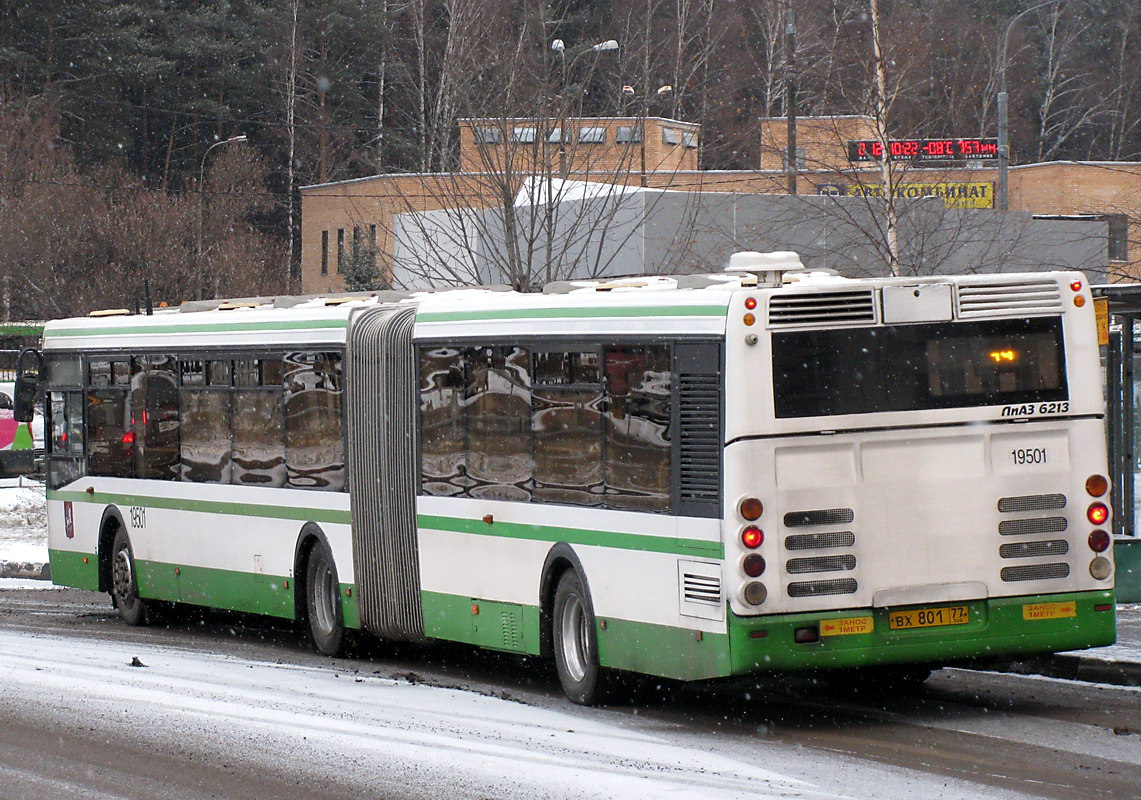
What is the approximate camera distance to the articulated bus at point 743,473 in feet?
33.9

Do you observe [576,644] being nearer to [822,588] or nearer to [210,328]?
[822,588]

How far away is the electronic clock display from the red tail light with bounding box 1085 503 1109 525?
15.0m

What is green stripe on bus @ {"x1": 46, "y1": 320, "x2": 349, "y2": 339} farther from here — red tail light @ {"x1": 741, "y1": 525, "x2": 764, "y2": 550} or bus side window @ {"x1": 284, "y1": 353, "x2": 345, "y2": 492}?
red tail light @ {"x1": 741, "y1": 525, "x2": 764, "y2": 550}

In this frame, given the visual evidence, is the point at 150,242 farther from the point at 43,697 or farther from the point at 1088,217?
the point at 43,697

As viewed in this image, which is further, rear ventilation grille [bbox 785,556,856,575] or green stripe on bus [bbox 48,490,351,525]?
green stripe on bus [bbox 48,490,351,525]

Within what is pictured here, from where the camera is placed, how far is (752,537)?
1016 cm

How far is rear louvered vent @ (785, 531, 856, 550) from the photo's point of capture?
33.6 feet

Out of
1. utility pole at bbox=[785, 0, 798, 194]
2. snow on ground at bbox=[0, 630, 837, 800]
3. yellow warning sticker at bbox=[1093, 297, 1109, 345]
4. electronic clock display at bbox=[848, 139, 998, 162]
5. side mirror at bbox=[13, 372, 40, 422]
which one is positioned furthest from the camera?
electronic clock display at bbox=[848, 139, 998, 162]

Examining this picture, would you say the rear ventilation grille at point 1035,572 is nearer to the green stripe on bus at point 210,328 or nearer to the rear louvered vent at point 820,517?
the rear louvered vent at point 820,517

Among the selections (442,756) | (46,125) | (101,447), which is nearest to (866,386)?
(442,756)

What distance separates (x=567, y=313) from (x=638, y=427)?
1.15 m

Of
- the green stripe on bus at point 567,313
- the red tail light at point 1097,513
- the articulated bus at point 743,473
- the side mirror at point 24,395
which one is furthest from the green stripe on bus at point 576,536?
the side mirror at point 24,395

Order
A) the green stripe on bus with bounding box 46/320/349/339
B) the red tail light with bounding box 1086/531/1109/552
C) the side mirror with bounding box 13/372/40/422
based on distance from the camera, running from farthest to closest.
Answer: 1. the side mirror with bounding box 13/372/40/422
2. the green stripe on bus with bounding box 46/320/349/339
3. the red tail light with bounding box 1086/531/1109/552

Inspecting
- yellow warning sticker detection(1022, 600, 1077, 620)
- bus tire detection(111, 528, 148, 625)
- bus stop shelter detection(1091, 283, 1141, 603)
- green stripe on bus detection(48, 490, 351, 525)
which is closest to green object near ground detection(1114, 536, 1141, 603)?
bus stop shelter detection(1091, 283, 1141, 603)
